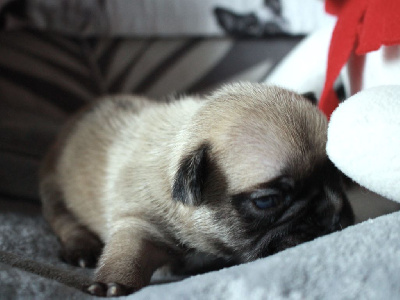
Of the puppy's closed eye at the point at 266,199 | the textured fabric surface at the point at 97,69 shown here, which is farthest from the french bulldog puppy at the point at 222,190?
the textured fabric surface at the point at 97,69

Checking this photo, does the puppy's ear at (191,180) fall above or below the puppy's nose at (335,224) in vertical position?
above

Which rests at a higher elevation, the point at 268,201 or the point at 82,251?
the point at 268,201

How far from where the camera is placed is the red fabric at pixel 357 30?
1.24 metres

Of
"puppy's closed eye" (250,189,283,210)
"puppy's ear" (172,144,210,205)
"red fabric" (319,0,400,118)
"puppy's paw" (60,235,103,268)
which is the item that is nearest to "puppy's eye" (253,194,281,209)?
"puppy's closed eye" (250,189,283,210)

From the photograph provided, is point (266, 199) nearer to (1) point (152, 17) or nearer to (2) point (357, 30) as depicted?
(2) point (357, 30)

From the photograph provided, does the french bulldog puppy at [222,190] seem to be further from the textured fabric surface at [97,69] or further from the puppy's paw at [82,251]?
the textured fabric surface at [97,69]

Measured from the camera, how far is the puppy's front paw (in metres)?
1.05

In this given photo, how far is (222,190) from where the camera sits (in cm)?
126

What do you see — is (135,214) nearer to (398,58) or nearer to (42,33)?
(398,58)

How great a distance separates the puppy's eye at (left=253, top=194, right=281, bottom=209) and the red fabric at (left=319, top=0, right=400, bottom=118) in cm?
29

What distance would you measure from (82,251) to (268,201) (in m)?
0.70

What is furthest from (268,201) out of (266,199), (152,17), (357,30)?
(152,17)

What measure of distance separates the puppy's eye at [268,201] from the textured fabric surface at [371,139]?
0.53 ft

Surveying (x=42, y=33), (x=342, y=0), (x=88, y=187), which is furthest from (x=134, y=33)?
(x=342, y=0)
